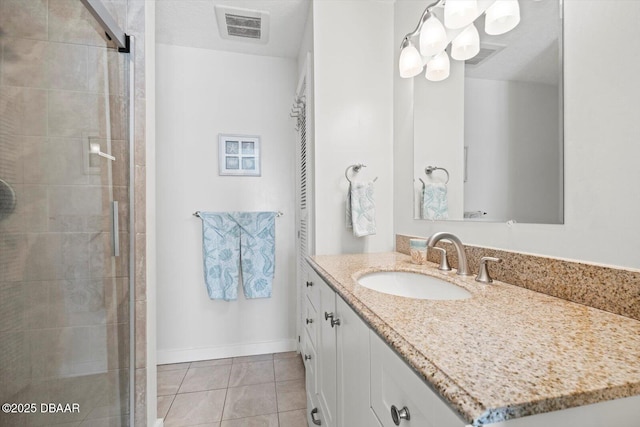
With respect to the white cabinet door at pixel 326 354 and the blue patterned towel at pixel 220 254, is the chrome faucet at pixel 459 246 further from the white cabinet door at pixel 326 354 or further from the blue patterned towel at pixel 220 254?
the blue patterned towel at pixel 220 254

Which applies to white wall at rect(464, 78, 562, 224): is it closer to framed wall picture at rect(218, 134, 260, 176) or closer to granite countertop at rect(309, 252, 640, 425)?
granite countertop at rect(309, 252, 640, 425)

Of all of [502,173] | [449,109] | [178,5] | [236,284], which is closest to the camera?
[502,173]

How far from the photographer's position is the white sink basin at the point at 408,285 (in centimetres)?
102

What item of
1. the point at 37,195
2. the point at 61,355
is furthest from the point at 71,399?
the point at 37,195

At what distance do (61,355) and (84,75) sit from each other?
3.52 feet

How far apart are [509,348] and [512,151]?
0.73 m

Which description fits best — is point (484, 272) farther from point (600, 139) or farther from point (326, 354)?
point (326, 354)

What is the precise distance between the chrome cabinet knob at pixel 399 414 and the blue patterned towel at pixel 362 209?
1.04m

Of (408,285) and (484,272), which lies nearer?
(484,272)

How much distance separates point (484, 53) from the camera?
1.09 meters

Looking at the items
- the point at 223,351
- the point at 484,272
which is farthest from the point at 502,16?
the point at 223,351

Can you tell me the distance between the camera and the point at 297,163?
2.22 m

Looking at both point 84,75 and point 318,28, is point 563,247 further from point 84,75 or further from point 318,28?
point 84,75

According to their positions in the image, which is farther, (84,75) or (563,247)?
(84,75)
